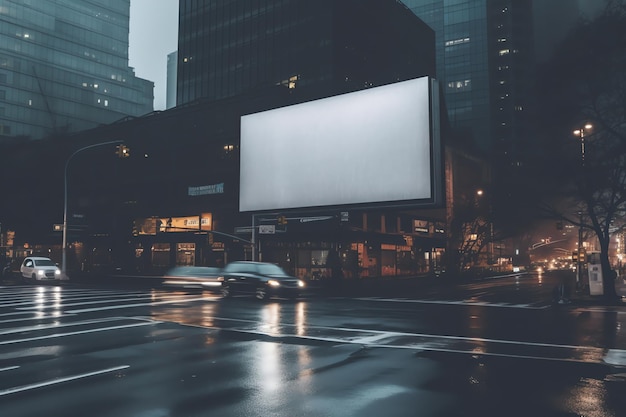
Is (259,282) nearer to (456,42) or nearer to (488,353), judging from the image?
(488,353)

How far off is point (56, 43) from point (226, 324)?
122 m

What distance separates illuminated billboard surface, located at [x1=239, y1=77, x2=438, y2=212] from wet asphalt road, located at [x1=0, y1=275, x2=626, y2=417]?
1583cm

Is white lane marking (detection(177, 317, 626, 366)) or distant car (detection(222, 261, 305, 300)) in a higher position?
distant car (detection(222, 261, 305, 300))

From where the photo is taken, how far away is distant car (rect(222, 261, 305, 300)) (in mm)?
25359

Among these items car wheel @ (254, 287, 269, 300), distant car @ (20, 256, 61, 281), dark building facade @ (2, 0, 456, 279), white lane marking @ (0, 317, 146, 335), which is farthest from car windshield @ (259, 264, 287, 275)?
distant car @ (20, 256, 61, 281)

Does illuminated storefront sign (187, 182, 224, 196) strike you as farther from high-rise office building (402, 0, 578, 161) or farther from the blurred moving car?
high-rise office building (402, 0, 578, 161)

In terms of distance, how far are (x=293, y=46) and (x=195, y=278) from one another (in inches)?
1875

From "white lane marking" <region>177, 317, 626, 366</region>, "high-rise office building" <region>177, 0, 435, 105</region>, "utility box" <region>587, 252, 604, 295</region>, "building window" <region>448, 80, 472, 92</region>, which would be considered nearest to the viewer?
"white lane marking" <region>177, 317, 626, 366</region>

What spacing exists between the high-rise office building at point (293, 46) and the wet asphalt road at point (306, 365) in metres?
47.7

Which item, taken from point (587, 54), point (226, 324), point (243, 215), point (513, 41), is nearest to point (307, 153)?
point (243, 215)

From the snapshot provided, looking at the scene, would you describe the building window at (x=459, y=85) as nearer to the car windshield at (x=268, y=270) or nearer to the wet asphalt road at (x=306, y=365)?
the car windshield at (x=268, y=270)

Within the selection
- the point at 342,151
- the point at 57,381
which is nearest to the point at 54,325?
the point at 57,381

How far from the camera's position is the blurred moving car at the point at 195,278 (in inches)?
1196

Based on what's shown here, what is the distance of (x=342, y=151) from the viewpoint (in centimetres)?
3609
